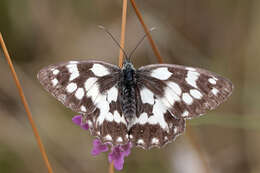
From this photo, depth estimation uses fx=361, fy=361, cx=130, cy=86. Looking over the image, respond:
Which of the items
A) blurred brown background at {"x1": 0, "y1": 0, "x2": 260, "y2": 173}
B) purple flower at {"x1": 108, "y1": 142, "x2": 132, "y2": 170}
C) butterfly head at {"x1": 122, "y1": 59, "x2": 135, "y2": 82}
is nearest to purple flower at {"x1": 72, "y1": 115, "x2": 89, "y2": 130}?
purple flower at {"x1": 108, "y1": 142, "x2": 132, "y2": 170}

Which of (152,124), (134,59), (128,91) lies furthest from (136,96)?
(134,59)

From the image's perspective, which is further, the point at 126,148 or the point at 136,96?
the point at 136,96

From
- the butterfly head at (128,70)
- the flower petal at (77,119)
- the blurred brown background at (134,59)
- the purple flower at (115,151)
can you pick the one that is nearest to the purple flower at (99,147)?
the purple flower at (115,151)

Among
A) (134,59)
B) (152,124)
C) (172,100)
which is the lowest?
(134,59)

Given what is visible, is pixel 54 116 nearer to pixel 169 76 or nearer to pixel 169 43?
pixel 169 43

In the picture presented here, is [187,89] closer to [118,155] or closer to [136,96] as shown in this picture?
[136,96]

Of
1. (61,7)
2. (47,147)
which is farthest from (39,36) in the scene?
(47,147)

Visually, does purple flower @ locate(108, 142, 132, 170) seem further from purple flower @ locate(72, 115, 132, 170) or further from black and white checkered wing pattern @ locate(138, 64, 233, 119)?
black and white checkered wing pattern @ locate(138, 64, 233, 119)

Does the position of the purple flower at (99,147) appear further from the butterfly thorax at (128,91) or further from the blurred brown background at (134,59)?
the blurred brown background at (134,59)
